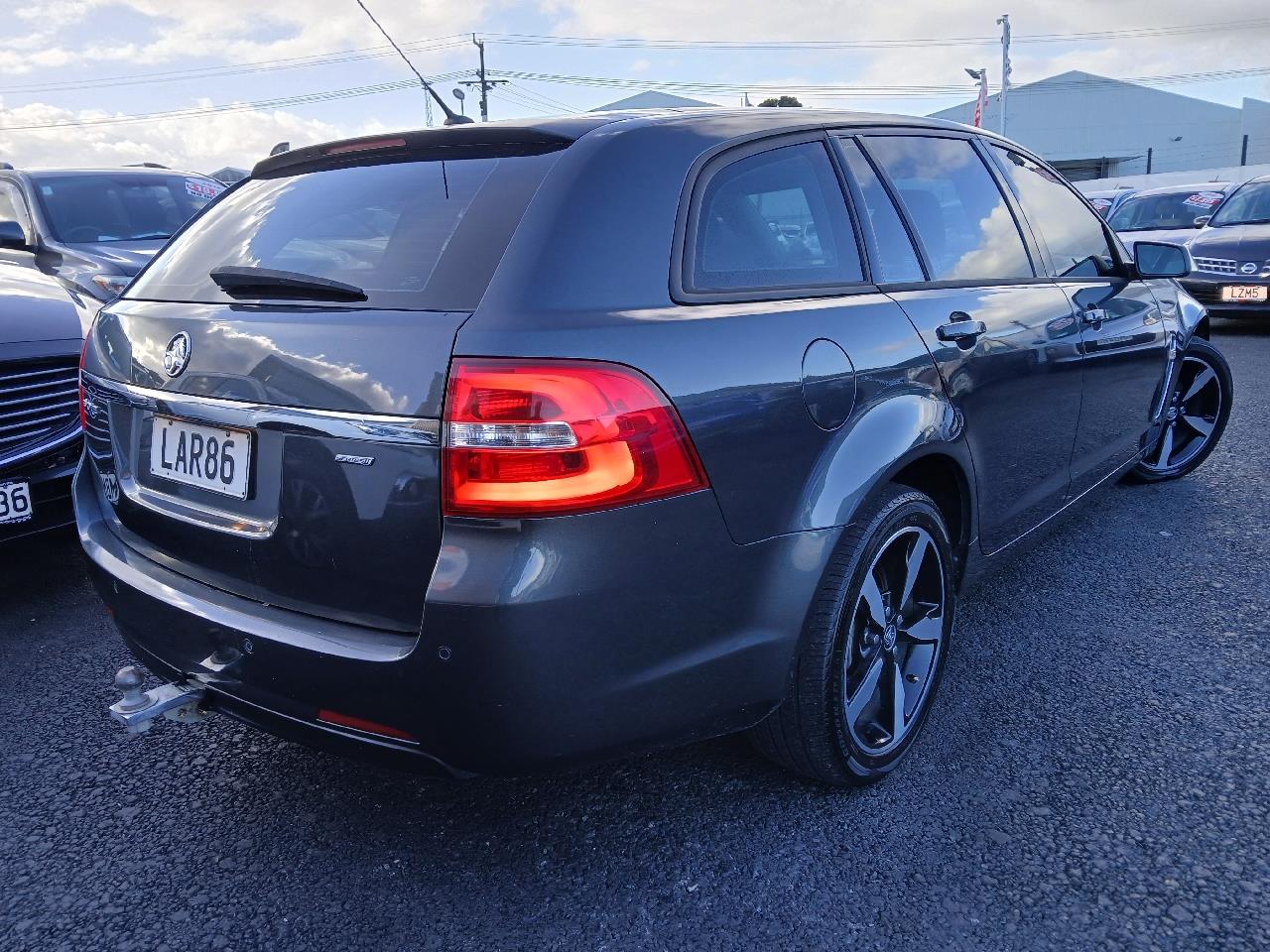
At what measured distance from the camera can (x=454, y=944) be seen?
76.9 inches

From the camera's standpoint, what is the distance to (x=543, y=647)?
67.1 inches

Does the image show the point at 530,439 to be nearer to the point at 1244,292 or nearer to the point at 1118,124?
the point at 1244,292

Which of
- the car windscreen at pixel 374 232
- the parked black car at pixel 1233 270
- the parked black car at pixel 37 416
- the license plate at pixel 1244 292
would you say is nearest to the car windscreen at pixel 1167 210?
the parked black car at pixel 1233 270

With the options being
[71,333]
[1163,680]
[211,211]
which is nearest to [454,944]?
[211,211]

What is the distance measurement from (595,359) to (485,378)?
192mm

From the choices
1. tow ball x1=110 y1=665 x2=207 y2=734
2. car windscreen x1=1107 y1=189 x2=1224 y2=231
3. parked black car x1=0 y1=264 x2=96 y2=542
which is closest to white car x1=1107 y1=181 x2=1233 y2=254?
car windscreen x1=1107 y1=189 x2=1224 y2=231

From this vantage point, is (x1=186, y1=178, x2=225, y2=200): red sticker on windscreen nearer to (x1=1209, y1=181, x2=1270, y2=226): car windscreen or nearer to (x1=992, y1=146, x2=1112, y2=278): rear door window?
(x1=992, y1=146, x2=1112, y2=278): rear door window

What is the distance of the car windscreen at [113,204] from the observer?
755 centimetres

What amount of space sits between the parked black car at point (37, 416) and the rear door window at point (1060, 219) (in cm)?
333

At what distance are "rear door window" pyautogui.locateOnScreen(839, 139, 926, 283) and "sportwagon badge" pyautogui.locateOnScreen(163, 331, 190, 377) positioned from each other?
62.7 inches

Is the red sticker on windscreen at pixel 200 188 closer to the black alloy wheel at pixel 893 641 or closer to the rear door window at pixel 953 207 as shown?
the rear door window at pixel 953 207

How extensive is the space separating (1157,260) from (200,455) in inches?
138

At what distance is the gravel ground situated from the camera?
78.2 inches

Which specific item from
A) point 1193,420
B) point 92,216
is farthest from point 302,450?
point 92,216
